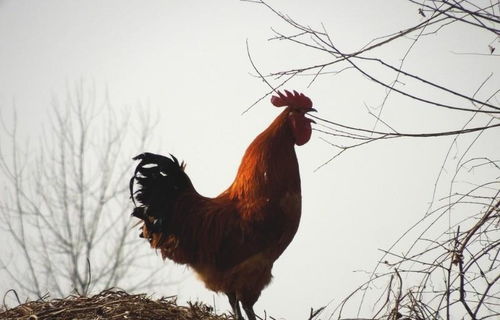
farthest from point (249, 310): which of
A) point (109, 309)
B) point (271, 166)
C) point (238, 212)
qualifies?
point (109, 309)

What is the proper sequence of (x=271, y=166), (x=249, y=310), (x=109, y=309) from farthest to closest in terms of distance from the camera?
(x=271, y=166) < (x=249, y=310) < (x=109, y=309)

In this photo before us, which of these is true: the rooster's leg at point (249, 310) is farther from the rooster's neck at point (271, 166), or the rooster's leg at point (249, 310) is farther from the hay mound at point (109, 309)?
the hay mound at point (109, 309)

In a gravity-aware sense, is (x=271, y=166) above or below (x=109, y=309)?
above

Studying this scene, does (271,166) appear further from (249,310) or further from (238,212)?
(249,310)

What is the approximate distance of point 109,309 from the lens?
2.18 m

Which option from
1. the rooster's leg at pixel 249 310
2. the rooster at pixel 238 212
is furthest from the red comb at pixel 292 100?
the rooster's leg at pixel 249 310

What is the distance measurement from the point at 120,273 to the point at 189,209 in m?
6.50

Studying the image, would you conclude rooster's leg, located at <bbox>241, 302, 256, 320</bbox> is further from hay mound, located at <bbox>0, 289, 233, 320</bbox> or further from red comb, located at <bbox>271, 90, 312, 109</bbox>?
red comb, located at <bbox>271, 90, 312, 109</bbox>

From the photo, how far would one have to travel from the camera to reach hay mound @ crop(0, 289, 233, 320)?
217 centimetres

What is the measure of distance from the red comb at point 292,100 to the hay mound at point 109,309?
175 cm

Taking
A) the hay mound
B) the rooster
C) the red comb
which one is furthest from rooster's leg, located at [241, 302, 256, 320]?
the red comb

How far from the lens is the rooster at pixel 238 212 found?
3.37 m

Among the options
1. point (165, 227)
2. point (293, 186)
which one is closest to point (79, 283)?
point (165, 227)

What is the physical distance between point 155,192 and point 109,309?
1.59 meters
